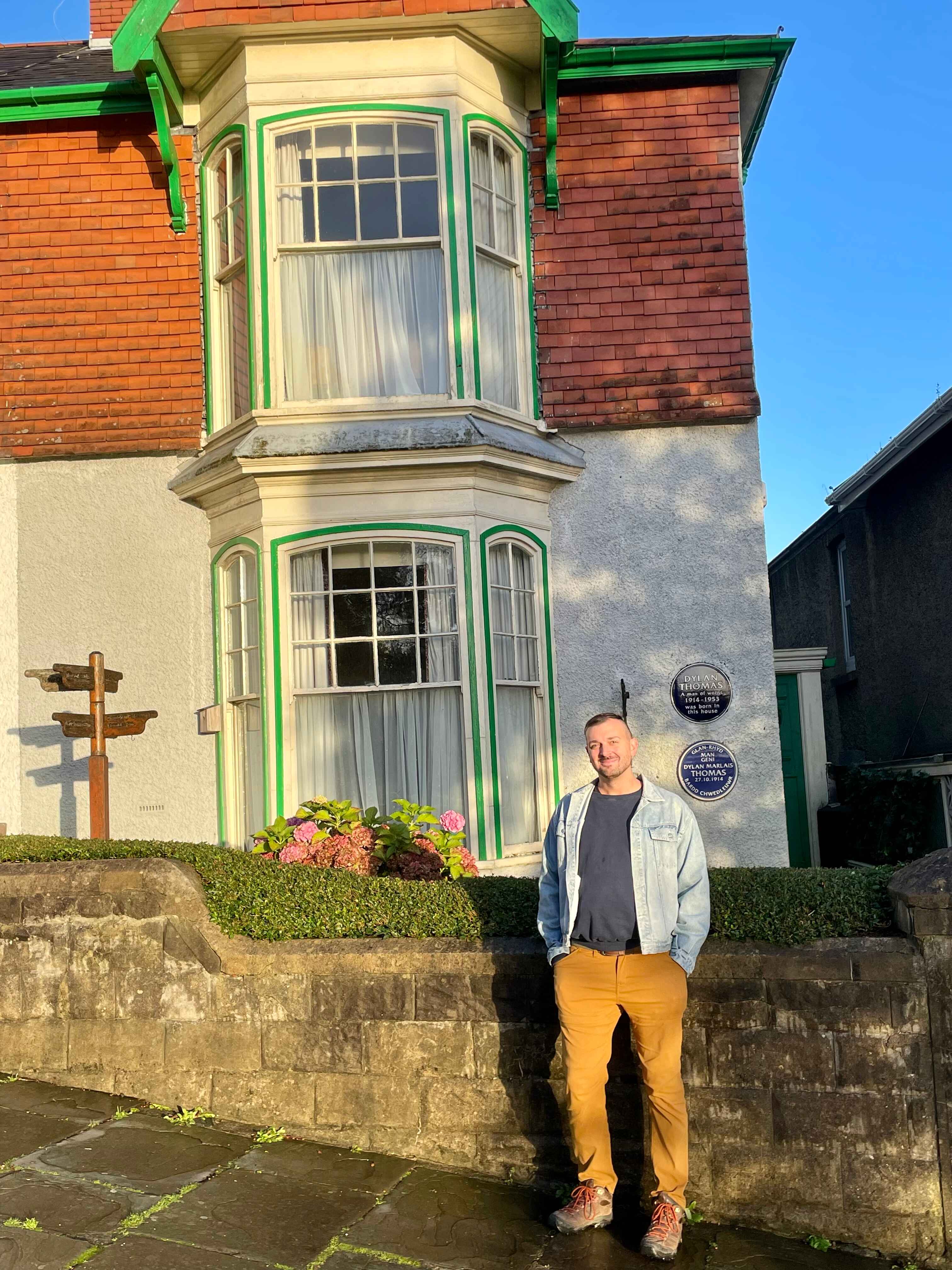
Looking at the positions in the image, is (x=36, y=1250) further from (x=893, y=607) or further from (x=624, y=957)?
(x=893, y=607)

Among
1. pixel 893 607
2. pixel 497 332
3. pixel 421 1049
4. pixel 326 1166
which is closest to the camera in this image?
pixel 326 1166

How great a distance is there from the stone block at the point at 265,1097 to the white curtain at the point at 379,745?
11.4 feet

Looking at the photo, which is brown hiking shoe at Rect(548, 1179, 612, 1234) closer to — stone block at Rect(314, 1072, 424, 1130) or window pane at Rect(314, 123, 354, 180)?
stone block at Rect(314, 1072, 424, 1130)

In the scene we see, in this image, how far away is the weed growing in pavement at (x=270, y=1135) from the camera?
512cm

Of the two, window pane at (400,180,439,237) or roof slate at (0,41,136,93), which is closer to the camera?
window pane at (400,180,439,237)

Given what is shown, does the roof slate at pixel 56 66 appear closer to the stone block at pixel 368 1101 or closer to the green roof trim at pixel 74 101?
the green roof trim at pixel 74 101

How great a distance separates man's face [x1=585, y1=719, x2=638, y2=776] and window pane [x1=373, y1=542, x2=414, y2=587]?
4.34m

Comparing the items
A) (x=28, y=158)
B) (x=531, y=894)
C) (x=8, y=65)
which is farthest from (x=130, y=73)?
(x=531, y=894)

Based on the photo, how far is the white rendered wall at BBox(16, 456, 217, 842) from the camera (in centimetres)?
929

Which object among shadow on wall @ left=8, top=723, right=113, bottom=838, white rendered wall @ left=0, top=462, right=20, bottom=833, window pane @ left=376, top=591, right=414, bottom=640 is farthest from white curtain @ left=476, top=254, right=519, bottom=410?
shadow on wall @ left=8, top=723, right=113, bottom=838

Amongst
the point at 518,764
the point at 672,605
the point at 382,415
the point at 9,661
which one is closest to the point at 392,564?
the point at 382,415

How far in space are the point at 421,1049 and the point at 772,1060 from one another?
144 centimetres

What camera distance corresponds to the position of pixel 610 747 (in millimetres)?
4617

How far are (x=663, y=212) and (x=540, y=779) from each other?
4.64 meters
